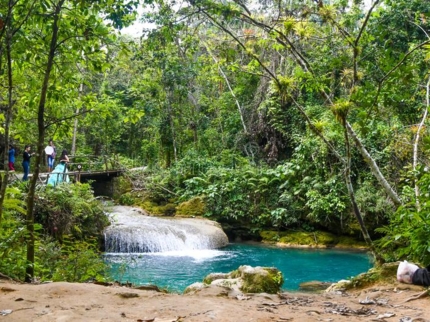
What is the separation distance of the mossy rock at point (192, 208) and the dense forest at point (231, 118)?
0.18 feet

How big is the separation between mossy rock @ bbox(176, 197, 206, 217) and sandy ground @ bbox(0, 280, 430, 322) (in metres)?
13.3

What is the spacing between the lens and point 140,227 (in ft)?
46.1

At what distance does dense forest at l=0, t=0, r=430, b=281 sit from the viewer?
4.84 m

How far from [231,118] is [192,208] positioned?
6598 millimetres

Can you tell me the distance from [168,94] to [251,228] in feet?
28.1

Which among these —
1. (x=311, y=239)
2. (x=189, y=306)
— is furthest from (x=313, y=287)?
(x=311, y=239)

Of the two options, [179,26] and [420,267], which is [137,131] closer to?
[179,26]

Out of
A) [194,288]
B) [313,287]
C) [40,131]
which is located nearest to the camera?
[40,131]

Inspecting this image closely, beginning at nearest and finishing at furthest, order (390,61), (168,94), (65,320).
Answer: (65,320) < (390,61) < (168,94)

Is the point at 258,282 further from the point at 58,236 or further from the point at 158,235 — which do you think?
the point at 158,235

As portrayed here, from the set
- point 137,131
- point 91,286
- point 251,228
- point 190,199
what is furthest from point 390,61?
point 137,131

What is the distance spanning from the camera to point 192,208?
17.9 m

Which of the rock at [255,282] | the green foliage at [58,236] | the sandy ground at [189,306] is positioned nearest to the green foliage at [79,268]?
the green foliage at [58,236]

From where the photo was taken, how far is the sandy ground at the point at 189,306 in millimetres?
3156
